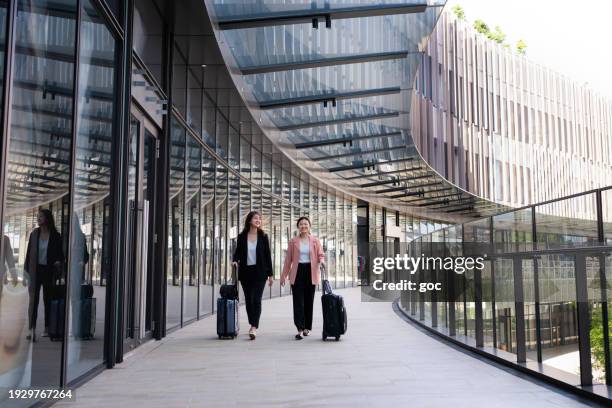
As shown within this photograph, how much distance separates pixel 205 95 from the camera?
12.0 m

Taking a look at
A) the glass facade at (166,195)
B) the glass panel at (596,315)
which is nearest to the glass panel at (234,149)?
the glass facade at (166,195)

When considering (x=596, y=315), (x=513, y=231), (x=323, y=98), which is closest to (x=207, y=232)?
(x=323, y=98)

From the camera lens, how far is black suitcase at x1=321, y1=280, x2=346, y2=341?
363 inches

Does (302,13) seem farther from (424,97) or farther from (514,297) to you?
(424,97)

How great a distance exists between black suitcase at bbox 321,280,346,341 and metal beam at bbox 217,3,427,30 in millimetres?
3602

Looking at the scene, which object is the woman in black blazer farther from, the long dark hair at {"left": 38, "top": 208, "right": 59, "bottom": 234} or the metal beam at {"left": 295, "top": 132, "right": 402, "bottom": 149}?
the metal beam at {"left": 295, "top": 132, "right": 402, "bottom": 149}

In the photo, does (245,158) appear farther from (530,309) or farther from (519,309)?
(530,309)

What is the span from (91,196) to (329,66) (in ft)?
21.5

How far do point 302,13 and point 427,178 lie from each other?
1603 cm

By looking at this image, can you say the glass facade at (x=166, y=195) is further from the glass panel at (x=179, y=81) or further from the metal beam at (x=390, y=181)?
the metal beam at (x=390, y=181)

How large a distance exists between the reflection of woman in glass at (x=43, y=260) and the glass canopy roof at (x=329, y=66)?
155 inches

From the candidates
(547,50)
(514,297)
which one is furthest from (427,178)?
(547,50)

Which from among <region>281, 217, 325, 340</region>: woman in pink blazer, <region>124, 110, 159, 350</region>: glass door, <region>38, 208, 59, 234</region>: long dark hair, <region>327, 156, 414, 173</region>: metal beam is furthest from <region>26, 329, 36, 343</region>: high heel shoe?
<region>327, 156, 414, 173</region>: metal beam

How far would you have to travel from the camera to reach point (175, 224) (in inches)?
404
